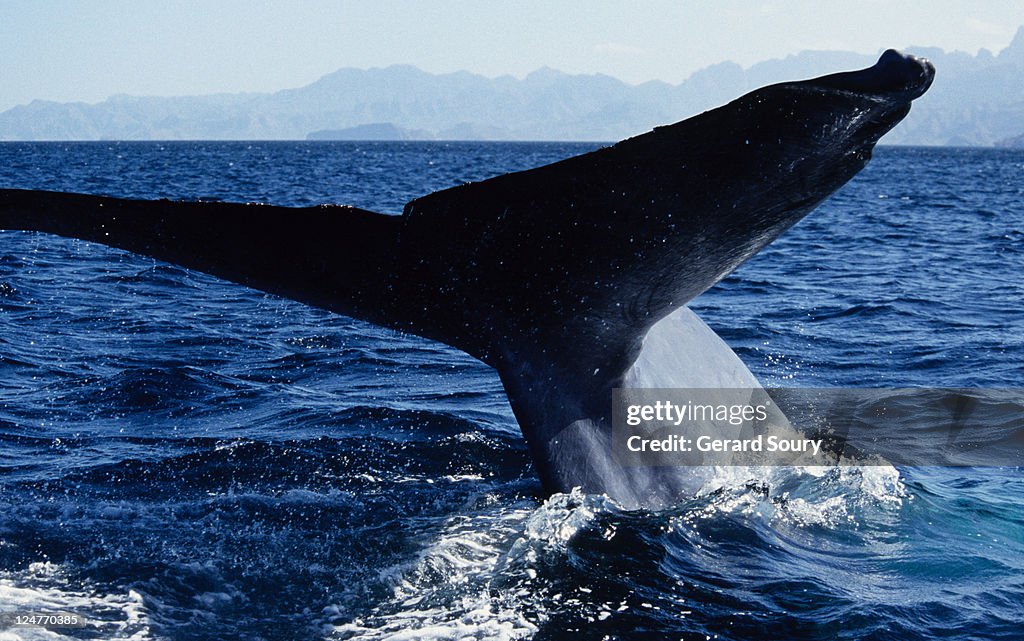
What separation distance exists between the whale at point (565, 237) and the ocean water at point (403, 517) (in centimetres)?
60

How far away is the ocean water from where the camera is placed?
13.5 ft

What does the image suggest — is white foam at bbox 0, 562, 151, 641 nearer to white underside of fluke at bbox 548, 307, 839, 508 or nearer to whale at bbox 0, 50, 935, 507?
whale at bbox 0, 50, 935, 507

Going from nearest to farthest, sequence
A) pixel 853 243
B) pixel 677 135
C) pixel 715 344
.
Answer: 1. pixel 677 135
2. pixel 715 344
3. pixel 853 243

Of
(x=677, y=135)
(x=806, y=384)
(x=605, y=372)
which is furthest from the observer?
(x=806, y=384)

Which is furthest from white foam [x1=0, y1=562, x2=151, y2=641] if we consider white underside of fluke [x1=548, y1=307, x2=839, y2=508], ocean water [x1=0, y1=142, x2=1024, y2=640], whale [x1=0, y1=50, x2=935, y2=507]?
white underside of fluke [x1=548, y1=307, x2=839, y2=508]

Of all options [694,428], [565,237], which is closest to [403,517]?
[694,428]

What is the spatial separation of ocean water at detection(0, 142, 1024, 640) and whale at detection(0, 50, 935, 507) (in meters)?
0.60

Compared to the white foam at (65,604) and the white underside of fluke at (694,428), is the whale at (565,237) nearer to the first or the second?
the white underside of fluke at (694,428)

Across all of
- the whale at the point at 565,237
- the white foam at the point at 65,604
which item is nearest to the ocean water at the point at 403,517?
the white foam at the point at 65,604

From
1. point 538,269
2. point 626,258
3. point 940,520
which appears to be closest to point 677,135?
point 626,258

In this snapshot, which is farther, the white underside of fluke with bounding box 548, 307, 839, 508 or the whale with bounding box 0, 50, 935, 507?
the white underside of fluke with bounding box 548, 307, 839, 508

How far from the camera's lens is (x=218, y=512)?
527 cm

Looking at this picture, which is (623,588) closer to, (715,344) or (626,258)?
(715,344)

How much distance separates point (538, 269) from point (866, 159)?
44.6 inches
